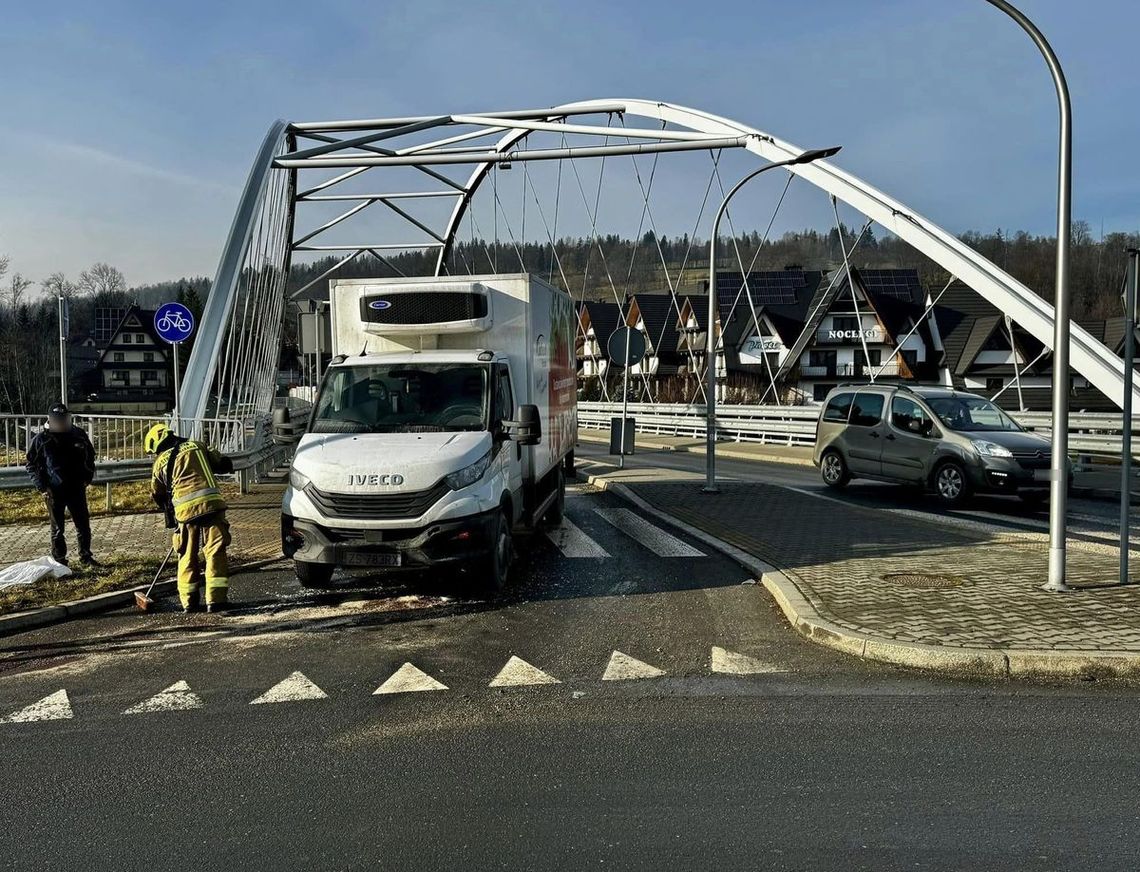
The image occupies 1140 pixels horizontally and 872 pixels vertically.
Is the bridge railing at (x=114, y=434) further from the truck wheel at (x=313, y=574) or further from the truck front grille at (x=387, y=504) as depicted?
the truck front grille at (x=387, y=504)

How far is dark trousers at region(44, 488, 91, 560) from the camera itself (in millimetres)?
9805

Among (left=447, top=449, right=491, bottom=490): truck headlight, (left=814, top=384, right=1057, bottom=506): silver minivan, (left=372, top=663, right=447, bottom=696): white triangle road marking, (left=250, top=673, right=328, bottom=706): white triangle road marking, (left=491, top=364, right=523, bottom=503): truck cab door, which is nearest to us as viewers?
(left=250, top=673, right=328, bottom=706): white triangle road marking

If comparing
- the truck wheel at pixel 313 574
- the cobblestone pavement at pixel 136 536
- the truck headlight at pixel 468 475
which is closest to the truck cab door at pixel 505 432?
the truck headlight at pixel 468 475

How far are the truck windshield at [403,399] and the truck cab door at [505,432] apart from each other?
10 centimetres

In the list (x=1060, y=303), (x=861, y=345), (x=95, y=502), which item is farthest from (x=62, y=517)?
(x=861, y=345)

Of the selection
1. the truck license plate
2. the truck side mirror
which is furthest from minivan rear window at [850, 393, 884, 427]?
the truck license plate

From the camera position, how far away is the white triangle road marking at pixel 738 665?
21.0 feet

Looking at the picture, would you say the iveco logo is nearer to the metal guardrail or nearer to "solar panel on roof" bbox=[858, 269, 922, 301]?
the metal guardrail

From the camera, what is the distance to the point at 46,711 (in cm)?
575

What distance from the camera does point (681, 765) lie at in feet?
15.5

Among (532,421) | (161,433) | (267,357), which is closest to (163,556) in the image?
(161,433)

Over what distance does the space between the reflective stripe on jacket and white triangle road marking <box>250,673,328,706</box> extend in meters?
2.65

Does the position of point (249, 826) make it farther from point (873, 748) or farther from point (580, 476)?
point (580, 476)

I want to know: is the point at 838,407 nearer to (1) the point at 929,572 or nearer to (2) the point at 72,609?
(1) the point at 929,572
